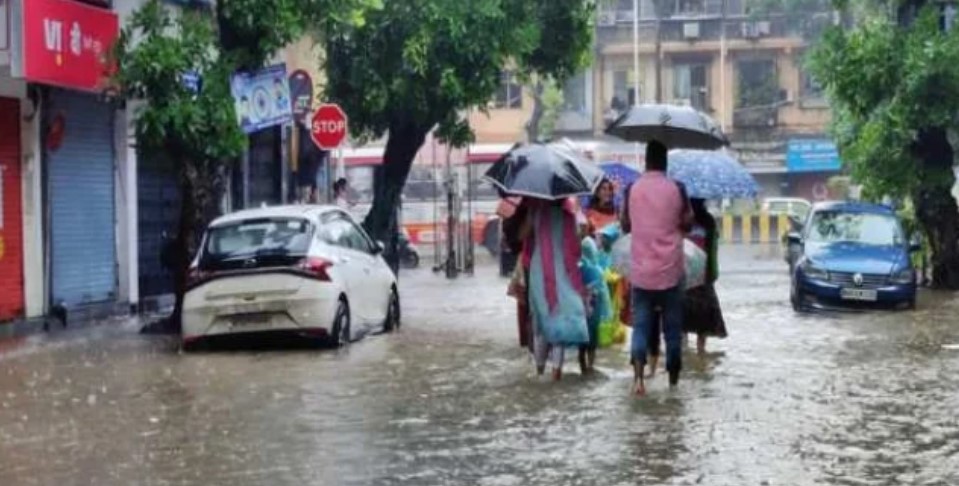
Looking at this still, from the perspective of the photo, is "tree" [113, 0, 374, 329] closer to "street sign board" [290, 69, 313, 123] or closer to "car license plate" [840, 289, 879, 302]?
"street sign board" [290, 69, 313, 123]

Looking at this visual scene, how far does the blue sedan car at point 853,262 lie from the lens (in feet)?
72.2

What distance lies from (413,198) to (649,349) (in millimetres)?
34828

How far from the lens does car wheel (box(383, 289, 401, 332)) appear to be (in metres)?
19.2

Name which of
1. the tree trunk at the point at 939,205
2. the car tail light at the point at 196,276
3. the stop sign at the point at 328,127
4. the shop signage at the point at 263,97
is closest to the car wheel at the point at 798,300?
the tree trunk at the point at 939,205

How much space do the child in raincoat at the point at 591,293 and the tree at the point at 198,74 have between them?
5221 mm

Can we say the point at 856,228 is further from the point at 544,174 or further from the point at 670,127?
the point at 544,174

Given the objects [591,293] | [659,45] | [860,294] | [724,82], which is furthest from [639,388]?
[724,82]

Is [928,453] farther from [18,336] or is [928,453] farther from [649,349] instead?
[18,336]

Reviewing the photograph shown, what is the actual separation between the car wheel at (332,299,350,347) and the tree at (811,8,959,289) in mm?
11803

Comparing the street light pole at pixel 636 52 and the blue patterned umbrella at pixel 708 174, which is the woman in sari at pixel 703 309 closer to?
the blue patterned umbrella at pixel 708 174

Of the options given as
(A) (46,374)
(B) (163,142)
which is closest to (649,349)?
(A) (46,374)

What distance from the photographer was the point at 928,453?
9352mm

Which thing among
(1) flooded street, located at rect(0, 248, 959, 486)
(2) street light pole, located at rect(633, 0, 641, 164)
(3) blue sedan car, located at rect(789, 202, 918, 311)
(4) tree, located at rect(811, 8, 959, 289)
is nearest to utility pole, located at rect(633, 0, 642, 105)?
(2) street light pole, located at rect(633, 0, 641, 164)

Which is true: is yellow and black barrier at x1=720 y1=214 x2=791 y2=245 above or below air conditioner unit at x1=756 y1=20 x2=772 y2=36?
below
